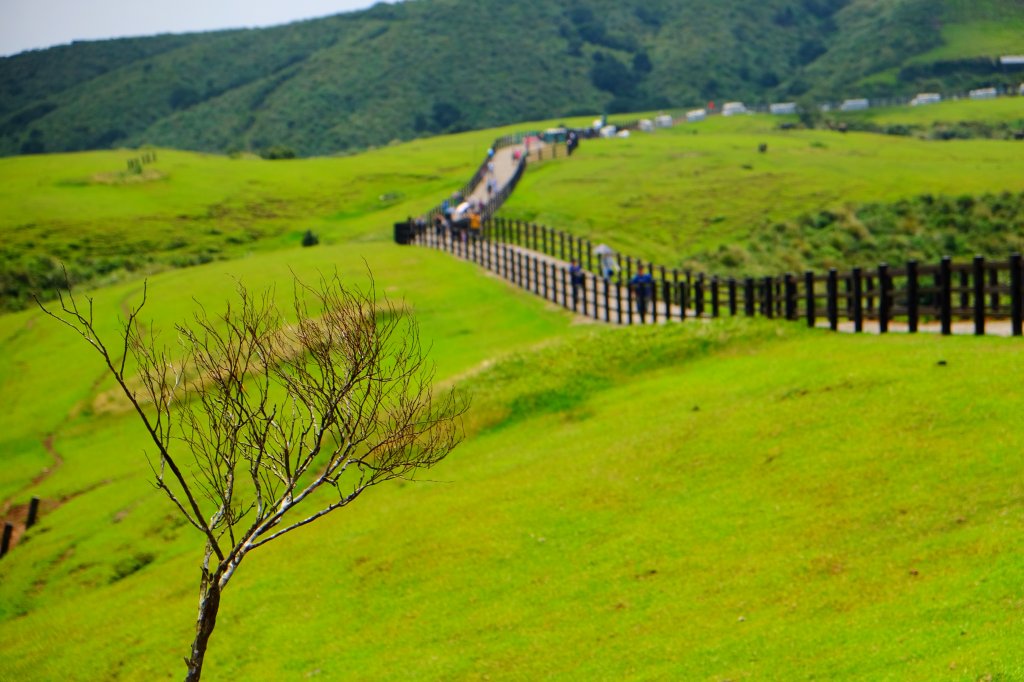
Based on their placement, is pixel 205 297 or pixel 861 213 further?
pixel 861 213

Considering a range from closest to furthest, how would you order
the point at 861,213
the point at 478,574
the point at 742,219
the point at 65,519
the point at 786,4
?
the point at 478,574
the point at 65,519
the point at 861,213
the point at 742,219
the point at 786,4

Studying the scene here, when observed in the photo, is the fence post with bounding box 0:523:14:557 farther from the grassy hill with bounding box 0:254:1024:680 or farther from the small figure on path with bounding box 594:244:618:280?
the small figure on path with bounding box 594:244:618:280

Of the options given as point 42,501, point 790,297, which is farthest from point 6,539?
point 790,297

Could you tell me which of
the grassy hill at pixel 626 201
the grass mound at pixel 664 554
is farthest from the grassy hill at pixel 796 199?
the grass mound at pixel 664 554

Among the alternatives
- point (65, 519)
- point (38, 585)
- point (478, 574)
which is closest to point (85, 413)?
point (65, 519)

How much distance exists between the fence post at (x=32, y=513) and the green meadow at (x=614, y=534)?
30 cm

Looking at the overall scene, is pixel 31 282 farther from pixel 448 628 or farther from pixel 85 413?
pixel 448 628

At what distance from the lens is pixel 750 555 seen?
14.7 meters

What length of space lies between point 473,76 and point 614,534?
158 metres

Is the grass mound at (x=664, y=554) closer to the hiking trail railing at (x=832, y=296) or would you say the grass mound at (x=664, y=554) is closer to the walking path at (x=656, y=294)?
the hiking trail railing at (x=832, y=296)

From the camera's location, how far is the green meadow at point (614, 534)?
1273cm

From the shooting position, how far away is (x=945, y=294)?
21.7m

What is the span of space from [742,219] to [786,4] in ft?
418

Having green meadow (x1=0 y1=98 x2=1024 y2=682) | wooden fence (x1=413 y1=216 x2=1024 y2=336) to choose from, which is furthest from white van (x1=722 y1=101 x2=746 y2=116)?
green meadow (x1=0 y1=98 x2=1024 y2=682)
